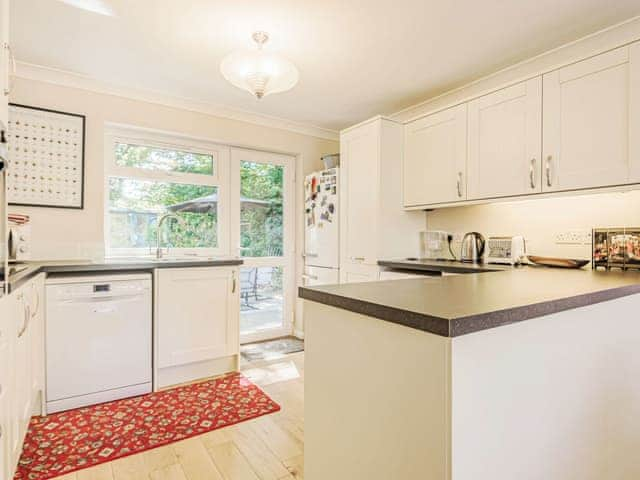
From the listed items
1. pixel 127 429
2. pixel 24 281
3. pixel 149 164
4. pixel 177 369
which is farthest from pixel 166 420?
pixel 149 164

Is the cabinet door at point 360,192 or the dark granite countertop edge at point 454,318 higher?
the cabinet door at point 360,192

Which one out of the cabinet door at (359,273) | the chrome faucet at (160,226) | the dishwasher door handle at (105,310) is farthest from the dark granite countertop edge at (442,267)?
the dishwasher door handle at (105,310)

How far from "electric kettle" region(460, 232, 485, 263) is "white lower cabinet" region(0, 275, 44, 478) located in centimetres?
273

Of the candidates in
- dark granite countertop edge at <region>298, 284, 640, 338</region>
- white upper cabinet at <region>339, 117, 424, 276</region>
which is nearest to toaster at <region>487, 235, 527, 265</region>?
white upper cabinet at <region>339, 117, 424, 276</region>

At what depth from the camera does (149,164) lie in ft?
10.4

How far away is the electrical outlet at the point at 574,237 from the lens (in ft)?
7.43

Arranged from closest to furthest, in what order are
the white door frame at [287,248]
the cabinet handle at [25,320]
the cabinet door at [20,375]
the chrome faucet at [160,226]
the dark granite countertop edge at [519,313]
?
the dark granite countertop edge at [519,313] → the cabinet door at [20,375] → the cabinet handle at [25,320] → the chrome faucet at [160,226] → the white door frame at [287,248]

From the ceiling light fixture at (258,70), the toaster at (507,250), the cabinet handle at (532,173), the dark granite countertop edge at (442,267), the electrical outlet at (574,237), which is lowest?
the dark granite countertop edge at (442,267)

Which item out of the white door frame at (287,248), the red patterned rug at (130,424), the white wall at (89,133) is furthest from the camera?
the white door frame at (287,248)

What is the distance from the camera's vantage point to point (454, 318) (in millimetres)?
692

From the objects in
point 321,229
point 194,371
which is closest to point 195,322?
point 194,371

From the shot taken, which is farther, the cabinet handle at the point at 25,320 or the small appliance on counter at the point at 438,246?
the small appliance on counter at the point at 438,246

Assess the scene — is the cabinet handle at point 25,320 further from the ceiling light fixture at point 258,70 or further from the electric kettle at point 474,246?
the electric kettle at point 474,246

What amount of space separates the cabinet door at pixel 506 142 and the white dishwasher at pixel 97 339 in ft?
8.12
